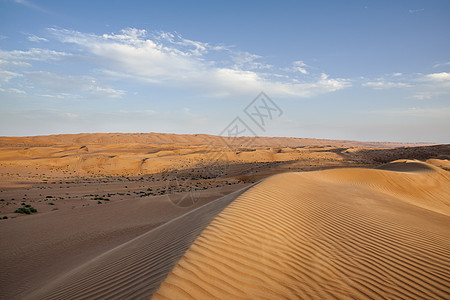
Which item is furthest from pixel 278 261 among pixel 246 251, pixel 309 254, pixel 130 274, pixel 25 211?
pixel 25 211

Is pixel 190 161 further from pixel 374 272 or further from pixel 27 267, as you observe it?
pixel 374 272

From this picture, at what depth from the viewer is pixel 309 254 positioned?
3785mm

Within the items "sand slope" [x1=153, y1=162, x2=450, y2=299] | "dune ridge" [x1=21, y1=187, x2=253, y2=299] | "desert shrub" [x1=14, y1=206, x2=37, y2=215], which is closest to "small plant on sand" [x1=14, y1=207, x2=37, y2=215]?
"desert shrub" [x1=14, y1=206, x2=37, y2=215]

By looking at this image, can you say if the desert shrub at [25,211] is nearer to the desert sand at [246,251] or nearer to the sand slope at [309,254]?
the desert sand at [246,251]

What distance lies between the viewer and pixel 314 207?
20.3ft

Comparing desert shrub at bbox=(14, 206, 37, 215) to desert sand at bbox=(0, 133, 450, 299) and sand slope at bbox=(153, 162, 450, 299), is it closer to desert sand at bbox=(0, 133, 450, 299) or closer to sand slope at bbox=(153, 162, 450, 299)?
desert sand at bbox=(0, 133, 450, 299)

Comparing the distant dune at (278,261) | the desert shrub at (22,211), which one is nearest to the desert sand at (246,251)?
the distant dune at (278,261)

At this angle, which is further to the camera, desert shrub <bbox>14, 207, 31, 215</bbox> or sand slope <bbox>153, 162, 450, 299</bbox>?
desert shrub <bbox>14, 207, 31, 215</bbox>

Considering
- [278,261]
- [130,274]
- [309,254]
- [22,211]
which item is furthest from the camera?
[22,211]

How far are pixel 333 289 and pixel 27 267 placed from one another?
Answer: 685 centimetres

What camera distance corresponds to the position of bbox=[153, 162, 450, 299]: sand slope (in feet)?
9.22

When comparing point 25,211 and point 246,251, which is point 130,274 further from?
point 25,211

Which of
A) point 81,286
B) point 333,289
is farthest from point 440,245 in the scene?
point 81,286

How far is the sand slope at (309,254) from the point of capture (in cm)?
281
